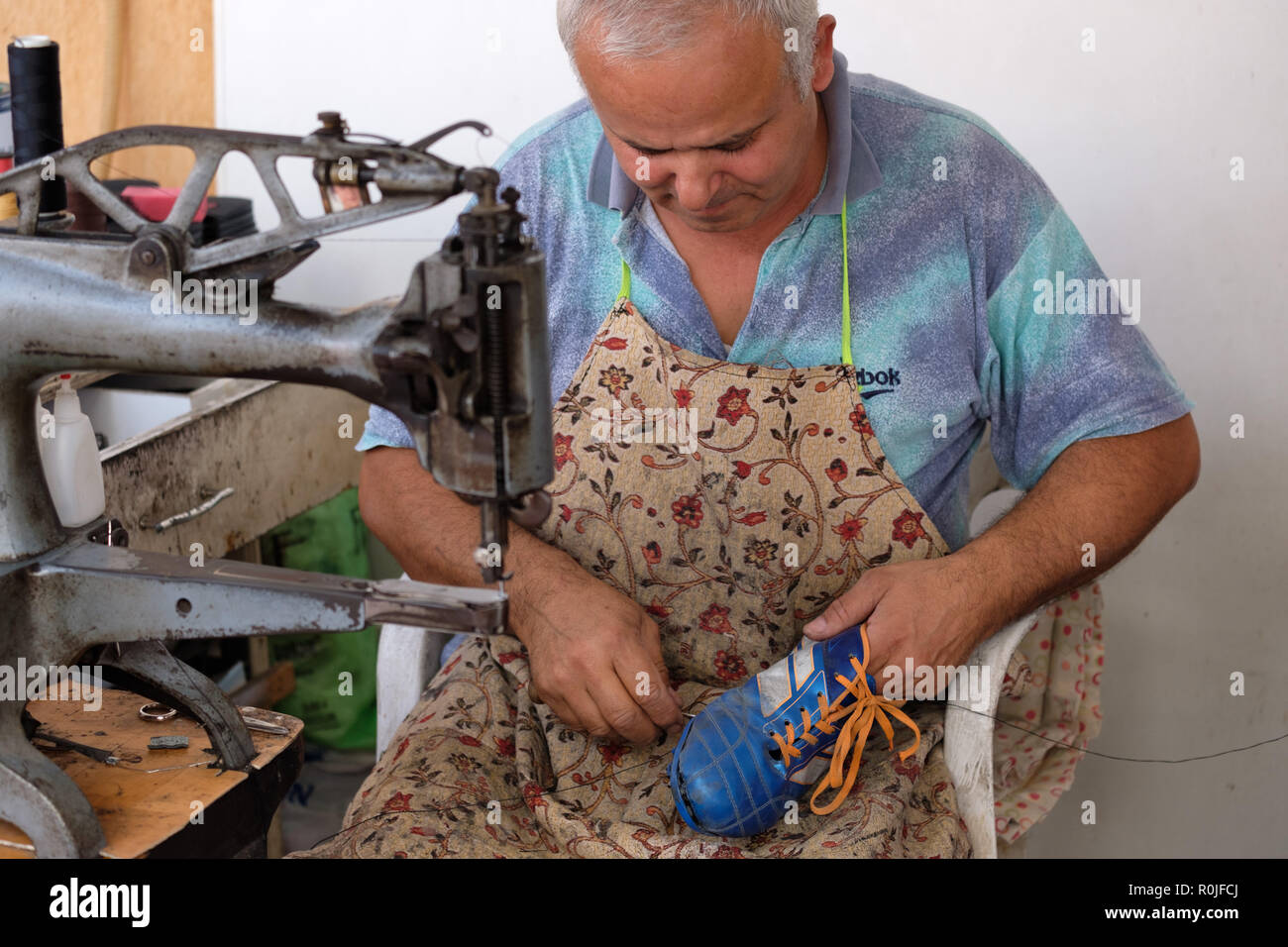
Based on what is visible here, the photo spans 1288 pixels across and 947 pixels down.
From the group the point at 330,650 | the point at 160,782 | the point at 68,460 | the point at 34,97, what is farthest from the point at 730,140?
the point at 330,650

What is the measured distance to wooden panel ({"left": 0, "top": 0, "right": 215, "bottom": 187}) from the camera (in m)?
2.65

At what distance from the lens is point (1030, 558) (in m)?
1.64

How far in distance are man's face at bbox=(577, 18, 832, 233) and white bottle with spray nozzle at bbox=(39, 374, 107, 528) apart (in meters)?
0.62

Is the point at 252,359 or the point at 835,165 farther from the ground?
the point at 835,165

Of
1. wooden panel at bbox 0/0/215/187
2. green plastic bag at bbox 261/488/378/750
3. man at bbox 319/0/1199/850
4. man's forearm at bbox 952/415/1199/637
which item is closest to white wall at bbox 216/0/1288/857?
wooden panel at bbox 0/0/215/187

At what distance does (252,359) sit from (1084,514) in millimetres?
1026

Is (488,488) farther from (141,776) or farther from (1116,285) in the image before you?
(1116,285)

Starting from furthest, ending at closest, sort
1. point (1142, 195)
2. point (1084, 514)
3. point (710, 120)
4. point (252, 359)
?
1. point (1142, 195)
2. point (1084, 514)
3. point (710, 120)
4. point (252, 359)

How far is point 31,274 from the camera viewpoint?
1101 mm

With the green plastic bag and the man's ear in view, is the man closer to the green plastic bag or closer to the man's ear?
the man's ear

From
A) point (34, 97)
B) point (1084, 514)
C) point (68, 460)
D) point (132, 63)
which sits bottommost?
point (1084, 514)

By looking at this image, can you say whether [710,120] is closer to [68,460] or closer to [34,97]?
[68,460]
